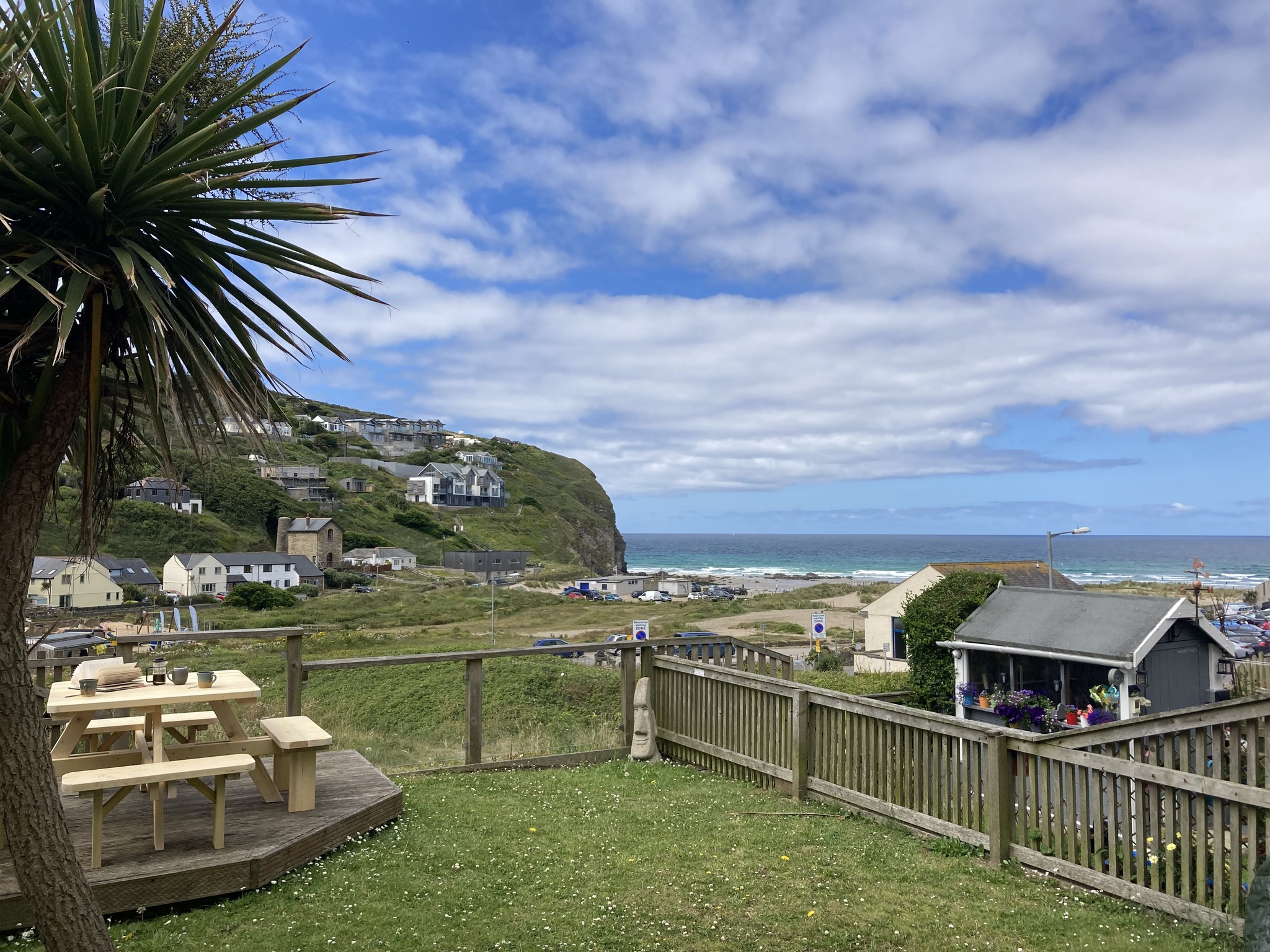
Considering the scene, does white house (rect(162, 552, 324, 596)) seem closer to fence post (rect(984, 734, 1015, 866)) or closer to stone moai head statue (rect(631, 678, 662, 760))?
stone moai head statue (rect(631, 678, 662, 760))

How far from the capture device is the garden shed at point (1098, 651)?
10227 millimetres

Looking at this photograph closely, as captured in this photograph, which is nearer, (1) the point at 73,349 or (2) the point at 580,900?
(1) the point at 73,349

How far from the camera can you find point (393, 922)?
4359 mm

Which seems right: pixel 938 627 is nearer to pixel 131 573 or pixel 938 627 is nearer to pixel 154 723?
pixel 154 723

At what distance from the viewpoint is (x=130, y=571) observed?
2137 inches

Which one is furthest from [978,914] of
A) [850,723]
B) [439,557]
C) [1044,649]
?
[439,557]

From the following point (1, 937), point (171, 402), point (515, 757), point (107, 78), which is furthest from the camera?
point (515, 757)

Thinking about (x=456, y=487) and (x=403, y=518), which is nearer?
(x=403, y=518)

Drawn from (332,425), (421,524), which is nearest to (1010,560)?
(421,524)

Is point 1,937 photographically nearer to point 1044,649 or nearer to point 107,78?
point 107,78

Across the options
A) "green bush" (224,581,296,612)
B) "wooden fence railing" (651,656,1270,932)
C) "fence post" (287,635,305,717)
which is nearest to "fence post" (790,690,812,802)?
"wooden fence railing" (651,656,1270,932)

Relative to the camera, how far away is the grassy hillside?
219 feet

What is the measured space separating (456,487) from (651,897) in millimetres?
108743

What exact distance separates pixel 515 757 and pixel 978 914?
480 cm
